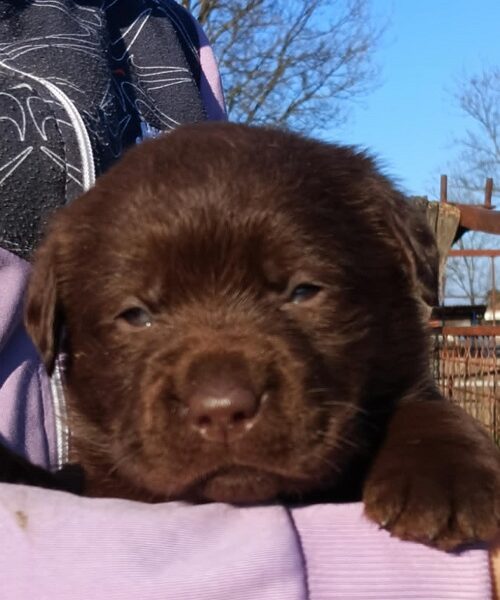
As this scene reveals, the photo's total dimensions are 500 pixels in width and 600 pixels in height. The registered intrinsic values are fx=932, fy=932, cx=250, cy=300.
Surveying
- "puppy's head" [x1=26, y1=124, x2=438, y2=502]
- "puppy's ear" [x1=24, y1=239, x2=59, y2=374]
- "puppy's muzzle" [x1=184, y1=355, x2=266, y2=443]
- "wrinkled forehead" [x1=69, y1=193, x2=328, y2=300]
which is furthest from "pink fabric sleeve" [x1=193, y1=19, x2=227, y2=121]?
"puppy's muzzle" [x1=184, y1=355, x2=266, y2=443]

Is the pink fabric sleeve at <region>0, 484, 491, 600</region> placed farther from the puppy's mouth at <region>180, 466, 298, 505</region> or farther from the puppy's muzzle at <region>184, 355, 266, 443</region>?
the puppy's muzzle at <region>184, 355, 266, 443</region>

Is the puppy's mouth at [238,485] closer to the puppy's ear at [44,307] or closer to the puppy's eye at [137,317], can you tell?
the puppy's eye at [137,317]

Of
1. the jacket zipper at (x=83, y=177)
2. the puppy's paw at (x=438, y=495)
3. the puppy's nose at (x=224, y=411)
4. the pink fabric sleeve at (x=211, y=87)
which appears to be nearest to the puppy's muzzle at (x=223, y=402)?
the puppy's nose at (x=224, y=411)

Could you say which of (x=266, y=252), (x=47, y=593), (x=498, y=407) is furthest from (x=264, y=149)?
(x=498, y=407)

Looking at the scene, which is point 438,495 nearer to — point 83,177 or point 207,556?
point 207,556

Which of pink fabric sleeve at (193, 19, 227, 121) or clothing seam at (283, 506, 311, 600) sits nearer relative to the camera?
clothing seam at (283, 506, 311, 600)

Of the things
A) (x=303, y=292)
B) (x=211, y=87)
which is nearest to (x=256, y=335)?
(x=303, y=292)

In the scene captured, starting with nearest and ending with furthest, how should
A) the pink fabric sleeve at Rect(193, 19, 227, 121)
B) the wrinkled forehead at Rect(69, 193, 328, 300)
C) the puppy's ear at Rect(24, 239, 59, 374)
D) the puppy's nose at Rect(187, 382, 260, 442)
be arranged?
the puppy's nose at Rect(187, 382, 260, 442) → the wrinkled forehead at Rect(69, 193, 328, 300) → the puppy's ear at Rect(24, 239, 59, 374) → the pink fabric sleeve at Rect(193, 19, 227, 121)

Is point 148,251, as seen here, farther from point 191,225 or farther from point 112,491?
point 112,491
